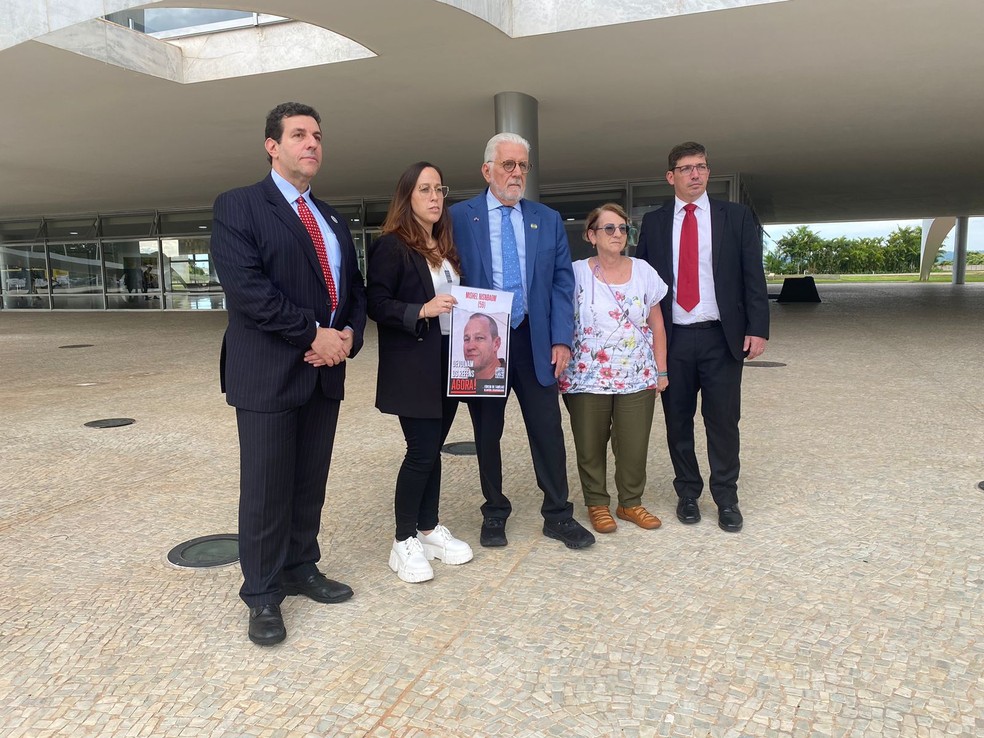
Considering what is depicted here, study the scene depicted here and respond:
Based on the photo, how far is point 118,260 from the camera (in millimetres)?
25203

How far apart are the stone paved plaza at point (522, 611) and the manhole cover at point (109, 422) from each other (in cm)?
67

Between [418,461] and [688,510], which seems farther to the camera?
[688,510]

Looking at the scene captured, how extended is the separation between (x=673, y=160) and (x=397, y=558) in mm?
2255

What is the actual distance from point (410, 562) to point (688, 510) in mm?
1469

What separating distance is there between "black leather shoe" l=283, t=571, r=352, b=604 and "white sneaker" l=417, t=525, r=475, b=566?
436mm

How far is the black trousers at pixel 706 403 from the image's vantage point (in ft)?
11.9

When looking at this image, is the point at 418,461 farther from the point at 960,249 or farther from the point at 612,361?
the point at 960,249

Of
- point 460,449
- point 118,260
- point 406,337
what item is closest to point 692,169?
point 406,337

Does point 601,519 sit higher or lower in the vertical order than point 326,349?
lower

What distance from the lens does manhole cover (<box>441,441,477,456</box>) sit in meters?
4.98

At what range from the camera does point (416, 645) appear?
8.15 feet

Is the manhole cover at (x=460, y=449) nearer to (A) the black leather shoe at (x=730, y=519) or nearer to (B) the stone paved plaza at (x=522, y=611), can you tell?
(B) the stone paved plaza at (x=522, y=611)

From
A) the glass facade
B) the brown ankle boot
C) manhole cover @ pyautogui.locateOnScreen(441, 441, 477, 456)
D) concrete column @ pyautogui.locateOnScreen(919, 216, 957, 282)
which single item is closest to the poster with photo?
the brown ankle boot

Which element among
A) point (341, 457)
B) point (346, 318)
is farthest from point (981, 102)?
point (346, 318)
